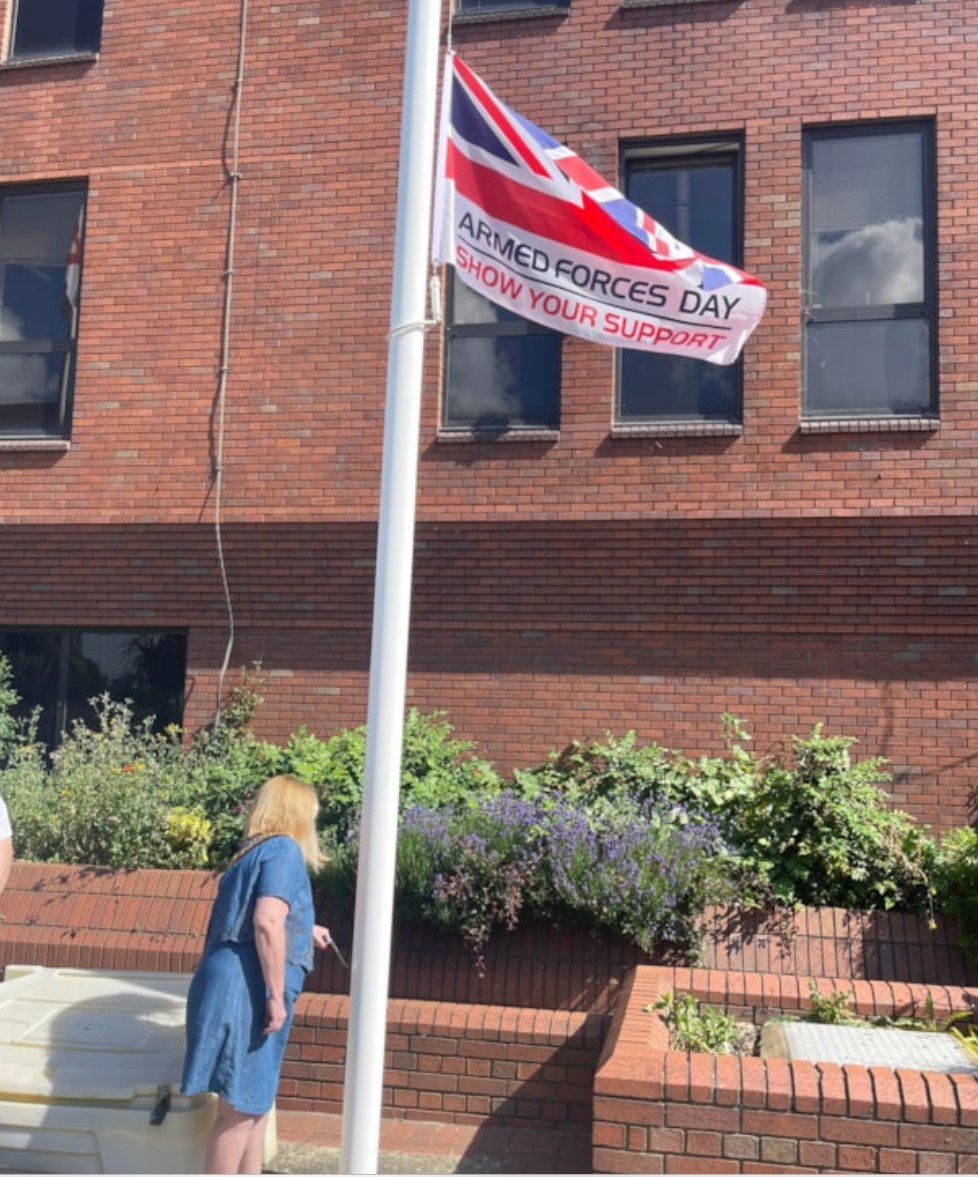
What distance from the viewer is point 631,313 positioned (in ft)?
19.7

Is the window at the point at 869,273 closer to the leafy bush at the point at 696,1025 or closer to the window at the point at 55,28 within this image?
the leafy bush at the point at 696,1025

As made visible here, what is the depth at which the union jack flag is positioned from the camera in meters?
5.45

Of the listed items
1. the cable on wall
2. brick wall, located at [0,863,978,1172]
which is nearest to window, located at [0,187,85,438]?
the cable on wall

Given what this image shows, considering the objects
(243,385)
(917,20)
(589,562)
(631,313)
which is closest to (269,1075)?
(631,313)

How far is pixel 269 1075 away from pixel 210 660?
6033 mm

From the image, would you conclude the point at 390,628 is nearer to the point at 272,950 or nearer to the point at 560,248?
the point at 272,950

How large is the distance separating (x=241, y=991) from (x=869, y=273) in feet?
23.9

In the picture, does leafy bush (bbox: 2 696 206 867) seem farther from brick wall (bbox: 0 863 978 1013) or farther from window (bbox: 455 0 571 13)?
window (bbox: 455 0 571 13)

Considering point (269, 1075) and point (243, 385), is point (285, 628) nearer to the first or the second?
point (243, 385)

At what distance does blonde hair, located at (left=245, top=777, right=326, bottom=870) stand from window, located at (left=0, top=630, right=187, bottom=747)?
5.88m

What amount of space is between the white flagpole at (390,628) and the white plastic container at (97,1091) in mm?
697

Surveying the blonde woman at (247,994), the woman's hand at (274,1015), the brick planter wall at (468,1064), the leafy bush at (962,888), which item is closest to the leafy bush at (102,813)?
the brick planter wall at (468,1064)

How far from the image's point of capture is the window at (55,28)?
11414 millimetres

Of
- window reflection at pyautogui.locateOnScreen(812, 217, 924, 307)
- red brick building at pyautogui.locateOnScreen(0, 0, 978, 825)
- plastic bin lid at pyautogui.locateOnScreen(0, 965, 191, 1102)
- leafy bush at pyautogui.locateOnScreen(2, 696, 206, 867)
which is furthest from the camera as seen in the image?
window reflection at pyautogui.locateOnScreen(812, 217, 924, 307)
